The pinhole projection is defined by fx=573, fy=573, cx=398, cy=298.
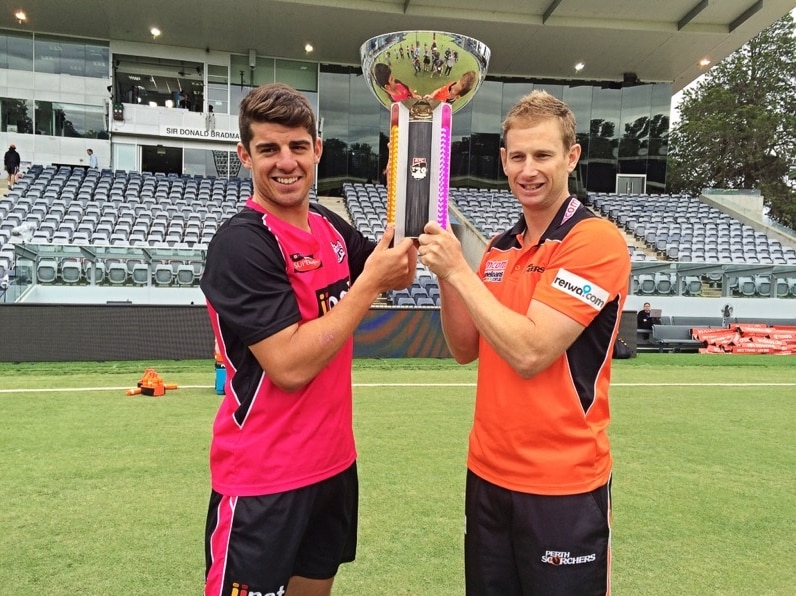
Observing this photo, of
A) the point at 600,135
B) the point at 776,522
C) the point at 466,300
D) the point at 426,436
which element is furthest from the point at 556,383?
the point at 600,135

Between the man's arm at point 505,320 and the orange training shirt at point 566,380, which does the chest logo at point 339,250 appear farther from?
the orange training shirt at point 566,380

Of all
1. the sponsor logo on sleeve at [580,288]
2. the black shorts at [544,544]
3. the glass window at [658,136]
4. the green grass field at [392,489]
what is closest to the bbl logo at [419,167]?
the sponsor logo on sleeve at [580,288]

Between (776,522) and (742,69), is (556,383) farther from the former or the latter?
(742,69)

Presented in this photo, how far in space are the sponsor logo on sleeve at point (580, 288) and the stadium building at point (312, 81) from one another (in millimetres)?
13965

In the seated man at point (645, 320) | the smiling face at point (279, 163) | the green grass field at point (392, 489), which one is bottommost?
the green grass field at point (392, 489)

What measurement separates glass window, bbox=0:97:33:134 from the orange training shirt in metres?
23.9

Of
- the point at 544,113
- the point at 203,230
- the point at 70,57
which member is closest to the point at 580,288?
the point at 544,113

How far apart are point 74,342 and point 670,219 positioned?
67.0 ft

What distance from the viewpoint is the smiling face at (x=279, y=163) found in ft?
5.78

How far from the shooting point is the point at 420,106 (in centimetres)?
190

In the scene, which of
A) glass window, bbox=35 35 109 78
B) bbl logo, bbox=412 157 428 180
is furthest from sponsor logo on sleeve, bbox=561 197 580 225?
glass window, bbox=35 35 109 78

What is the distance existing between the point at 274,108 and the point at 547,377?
3.84 ft

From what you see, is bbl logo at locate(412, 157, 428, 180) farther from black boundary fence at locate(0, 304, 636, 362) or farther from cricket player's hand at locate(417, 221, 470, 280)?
black boundary fence at locate(0, 304, 636, 362)

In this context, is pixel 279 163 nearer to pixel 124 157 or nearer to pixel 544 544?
pixel 544 544
